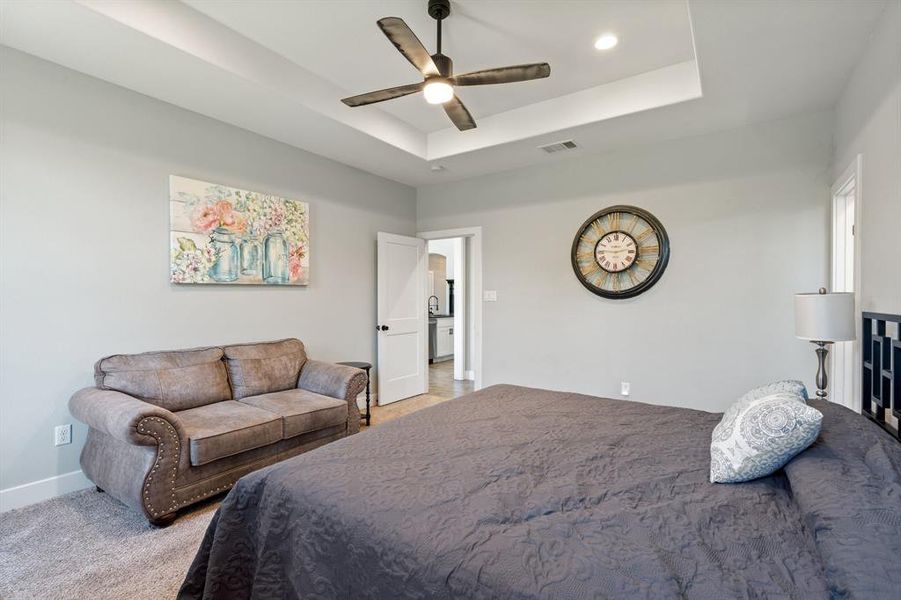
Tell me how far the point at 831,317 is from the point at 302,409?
10.7 feet

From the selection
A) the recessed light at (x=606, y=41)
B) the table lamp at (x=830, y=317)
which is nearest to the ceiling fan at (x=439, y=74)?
the recessed light at (x=606, y=41)

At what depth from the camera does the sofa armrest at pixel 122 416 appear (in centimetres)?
218

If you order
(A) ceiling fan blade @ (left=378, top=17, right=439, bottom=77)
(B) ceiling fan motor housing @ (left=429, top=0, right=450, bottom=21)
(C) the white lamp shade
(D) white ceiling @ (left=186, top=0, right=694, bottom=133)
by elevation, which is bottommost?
(C) the white lamp shade

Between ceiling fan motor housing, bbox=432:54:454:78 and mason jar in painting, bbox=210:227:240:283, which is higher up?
ceiling fan motor housing, bbox=432:54:454:78

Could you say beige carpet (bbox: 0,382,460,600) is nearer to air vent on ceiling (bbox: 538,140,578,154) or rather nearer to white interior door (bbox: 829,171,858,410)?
air vent on ceiling (bbox: 538,140,578,154)

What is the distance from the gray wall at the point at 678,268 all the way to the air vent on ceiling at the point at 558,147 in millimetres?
328

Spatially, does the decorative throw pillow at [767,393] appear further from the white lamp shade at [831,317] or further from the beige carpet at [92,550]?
the beige carpet at [92,550]

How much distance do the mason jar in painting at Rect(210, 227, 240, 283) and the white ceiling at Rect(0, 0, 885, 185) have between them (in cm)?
93

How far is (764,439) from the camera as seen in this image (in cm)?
133

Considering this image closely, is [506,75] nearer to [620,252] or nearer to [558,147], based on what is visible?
[558,147]

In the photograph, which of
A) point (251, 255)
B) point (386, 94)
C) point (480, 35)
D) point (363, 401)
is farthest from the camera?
point (363, 401)

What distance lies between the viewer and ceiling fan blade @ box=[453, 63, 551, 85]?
7.16ft

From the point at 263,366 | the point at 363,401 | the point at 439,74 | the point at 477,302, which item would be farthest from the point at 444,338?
the point at 439,74

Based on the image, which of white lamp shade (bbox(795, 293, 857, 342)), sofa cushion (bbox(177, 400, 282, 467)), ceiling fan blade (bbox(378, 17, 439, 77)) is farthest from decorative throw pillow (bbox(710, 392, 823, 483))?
sofa cushion (bbox(177, 400, 282, 467))
